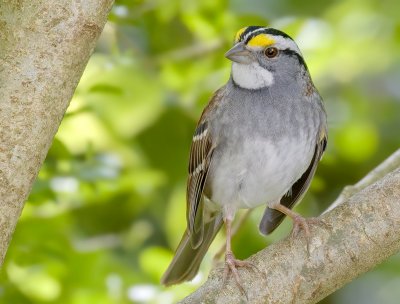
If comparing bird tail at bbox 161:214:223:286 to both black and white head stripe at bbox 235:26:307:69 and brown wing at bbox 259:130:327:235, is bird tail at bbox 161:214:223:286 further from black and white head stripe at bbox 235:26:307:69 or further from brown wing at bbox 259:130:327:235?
black and white head stripe at bbox 235:26:307:69

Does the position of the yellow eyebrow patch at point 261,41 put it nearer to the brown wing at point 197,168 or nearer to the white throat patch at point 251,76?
the white throat patch at point 251,76

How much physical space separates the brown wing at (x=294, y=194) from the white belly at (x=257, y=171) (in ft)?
0.37

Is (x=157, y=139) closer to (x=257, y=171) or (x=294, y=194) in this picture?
(x=294, y=194)

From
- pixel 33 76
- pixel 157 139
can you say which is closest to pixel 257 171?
pixel 33 76

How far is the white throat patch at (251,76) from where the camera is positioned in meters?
4.00

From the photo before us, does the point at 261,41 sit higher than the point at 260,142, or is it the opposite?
the point at 261,41

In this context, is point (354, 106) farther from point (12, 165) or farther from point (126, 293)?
point (12, 165)

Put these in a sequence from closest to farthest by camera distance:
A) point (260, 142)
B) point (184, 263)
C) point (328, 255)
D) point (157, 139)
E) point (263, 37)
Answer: point (328, 255), point (260, 142), point (263, 37), point (184, 263), point (157, 139)

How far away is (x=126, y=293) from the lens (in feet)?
14.4

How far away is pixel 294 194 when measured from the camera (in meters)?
4.31

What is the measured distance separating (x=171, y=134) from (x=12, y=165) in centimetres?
306

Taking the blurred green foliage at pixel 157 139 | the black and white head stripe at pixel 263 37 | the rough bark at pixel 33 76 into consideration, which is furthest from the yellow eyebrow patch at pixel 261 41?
the rough bark at pixel 33 76

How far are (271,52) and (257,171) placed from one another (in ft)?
1.93

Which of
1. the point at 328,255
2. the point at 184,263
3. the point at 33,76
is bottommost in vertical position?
the point at 184,263
